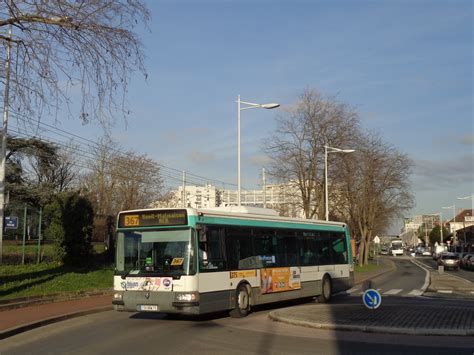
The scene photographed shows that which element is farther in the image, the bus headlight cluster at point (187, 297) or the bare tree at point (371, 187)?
the bare tree at point (371, 187)

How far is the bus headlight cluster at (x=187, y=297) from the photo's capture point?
40.7 ft

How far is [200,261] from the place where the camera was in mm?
12898

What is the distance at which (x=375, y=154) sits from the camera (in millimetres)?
47594

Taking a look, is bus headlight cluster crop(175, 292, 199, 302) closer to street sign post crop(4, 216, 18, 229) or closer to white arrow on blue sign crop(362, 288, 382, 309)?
white arrow on blue sign crop(362, 288, 382, 309)

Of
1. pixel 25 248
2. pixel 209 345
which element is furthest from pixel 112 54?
pixel 25 248

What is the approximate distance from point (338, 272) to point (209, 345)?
1089 cm

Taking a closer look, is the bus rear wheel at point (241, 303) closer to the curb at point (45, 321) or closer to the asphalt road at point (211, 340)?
the asphalt road at point (211, 340)

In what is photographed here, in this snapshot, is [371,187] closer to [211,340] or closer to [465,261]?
[465,261]

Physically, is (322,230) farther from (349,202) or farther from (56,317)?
(349,202)

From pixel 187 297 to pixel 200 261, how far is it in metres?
0.94

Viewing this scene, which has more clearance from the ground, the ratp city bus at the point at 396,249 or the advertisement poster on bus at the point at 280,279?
the advertisement poster on bus at the point at 280,279

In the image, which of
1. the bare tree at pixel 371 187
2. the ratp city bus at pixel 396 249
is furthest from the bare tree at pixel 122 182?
the ratp city bus at pixel 396 249

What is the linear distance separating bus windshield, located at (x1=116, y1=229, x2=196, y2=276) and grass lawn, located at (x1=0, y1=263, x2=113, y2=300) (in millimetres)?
5142

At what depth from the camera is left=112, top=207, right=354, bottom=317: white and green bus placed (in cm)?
1269
